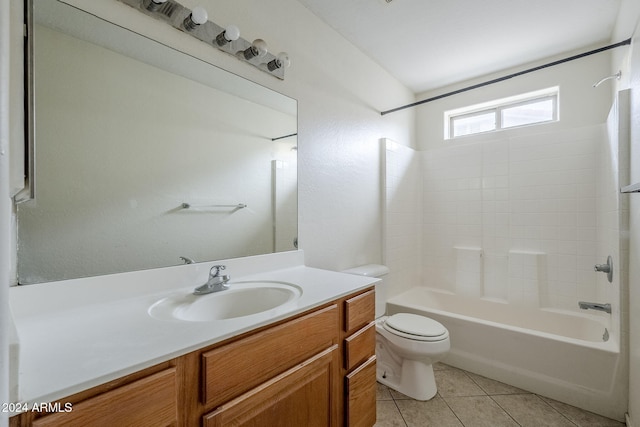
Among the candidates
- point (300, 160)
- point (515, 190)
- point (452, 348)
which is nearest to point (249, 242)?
point (300, 160)

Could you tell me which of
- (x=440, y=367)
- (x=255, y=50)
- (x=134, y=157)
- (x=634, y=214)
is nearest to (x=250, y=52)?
(x=255, y=50)

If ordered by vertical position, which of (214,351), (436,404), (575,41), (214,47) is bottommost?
(436,404)

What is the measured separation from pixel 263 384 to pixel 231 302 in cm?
43

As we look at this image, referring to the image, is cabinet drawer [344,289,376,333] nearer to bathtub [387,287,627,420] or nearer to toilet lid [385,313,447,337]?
toilet lid [385,313,447,337]

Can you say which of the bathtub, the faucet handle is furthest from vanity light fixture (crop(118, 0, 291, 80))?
the bathtub

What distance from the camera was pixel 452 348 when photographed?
7.27 ft

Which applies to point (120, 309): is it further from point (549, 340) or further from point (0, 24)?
point (549, 340)

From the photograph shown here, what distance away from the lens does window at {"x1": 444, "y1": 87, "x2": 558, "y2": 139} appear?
256cm

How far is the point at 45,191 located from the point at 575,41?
11.3 feet

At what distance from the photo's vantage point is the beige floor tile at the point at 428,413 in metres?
1.61

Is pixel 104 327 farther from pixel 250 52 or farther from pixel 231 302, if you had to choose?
pixel 250 52

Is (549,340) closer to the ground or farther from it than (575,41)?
closer to the ground

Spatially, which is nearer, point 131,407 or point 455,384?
point 131,407

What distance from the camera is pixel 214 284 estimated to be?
1.18 meters
